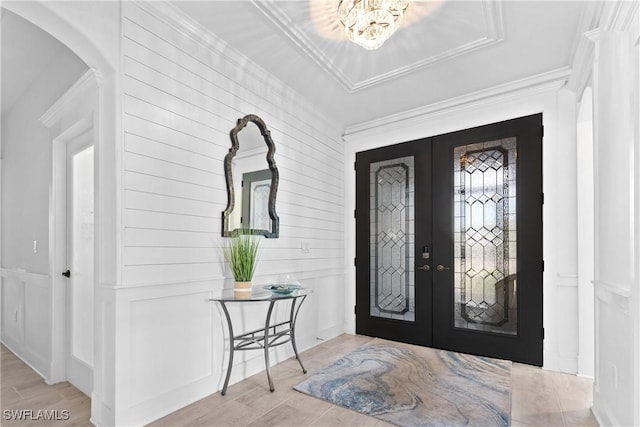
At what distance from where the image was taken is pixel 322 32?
2.61 m

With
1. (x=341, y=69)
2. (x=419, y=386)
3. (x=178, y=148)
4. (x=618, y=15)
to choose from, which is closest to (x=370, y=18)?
(x=341, y=69)

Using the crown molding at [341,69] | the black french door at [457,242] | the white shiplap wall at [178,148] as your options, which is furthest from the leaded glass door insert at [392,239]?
the white shiplap wall at [178,148]

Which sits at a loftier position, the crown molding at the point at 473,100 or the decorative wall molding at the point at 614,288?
the crown molding at the point at 473,100

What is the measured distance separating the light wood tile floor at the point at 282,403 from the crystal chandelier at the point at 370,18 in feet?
8.06

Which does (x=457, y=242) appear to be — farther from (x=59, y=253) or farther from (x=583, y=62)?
(x=59, y=253)

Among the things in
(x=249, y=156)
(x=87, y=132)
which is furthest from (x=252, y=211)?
(x=87, y=132)

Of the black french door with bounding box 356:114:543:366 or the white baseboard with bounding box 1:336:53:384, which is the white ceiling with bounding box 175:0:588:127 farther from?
the white baseboard with bounding box 1:336:53:384

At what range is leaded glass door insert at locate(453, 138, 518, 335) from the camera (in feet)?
11.1

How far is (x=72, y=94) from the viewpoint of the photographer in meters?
2.74

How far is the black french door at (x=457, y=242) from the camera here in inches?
129

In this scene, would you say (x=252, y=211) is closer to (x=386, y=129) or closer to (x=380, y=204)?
(x=380, y=204)

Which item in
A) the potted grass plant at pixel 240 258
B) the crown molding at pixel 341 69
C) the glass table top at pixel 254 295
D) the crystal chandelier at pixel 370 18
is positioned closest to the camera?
the crystal chandelier at pixel 370 18

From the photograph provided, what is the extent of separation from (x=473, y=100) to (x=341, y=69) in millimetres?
1472

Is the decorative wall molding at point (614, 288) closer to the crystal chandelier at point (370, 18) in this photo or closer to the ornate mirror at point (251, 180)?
the crystal chandelier at point (370, 18)
